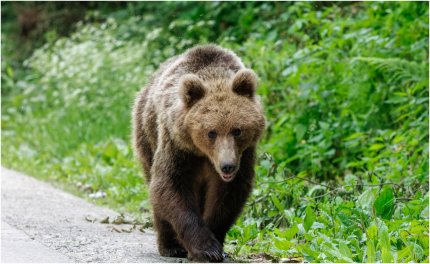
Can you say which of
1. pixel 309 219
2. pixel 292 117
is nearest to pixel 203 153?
pixel 309 219

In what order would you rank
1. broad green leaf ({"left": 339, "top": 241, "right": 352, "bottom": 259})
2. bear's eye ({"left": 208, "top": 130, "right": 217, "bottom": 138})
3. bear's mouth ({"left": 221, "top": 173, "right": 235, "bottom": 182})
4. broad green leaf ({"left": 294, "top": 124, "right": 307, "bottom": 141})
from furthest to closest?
broad green leaf ({"left": 294, "top": 124, "right": 307, "bottom": 141}) → bear's eye ({"left": 208, "top": 130, "right": 217, "bottom": 138}) → bear's mouth ({"left": 221, "top": 173, "right": 235, "bottom": 182}) → broad green leaf ({"left": 339, "top": 241, "right": 352, "bottom": 259})

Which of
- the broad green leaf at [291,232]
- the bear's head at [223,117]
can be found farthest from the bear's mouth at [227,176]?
the broad green leaf at [291,232]

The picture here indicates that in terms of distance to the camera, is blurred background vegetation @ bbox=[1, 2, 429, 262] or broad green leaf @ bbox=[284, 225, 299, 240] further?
blurred background vegetation @ bbox=[1, 2, 429, 262]

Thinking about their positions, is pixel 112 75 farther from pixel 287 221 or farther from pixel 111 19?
pixel 287 221

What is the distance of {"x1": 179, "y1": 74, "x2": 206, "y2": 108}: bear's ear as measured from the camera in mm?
5984

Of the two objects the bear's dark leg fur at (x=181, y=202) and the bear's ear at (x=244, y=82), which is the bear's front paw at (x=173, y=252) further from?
the bear's ear at (x=244, y=82)

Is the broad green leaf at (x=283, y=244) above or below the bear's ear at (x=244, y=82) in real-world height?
below

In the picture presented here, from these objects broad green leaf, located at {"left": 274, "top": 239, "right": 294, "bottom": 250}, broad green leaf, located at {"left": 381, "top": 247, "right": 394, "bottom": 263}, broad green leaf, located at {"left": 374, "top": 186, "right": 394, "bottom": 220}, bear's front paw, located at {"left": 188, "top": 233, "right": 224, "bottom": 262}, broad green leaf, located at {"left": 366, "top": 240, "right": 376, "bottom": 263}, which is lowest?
broad green leaf, located at {"left": 374, "top": 186, "right": 394, "bottom": 220}

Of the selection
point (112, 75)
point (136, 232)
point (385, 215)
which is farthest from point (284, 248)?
point (112, 75)

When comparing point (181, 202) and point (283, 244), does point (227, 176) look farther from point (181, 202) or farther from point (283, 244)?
point (283, 244)

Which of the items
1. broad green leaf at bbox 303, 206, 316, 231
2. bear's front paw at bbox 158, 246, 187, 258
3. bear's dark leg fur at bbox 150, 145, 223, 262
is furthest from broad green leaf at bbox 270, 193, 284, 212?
bear's dark leg fur at bbox 150, 145, 223, 262

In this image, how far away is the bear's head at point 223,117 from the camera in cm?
577

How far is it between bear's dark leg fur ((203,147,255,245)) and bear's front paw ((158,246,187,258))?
1.27 feet

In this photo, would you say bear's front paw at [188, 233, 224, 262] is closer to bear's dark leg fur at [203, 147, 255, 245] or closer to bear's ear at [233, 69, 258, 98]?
bear's dark leg fur at [203, 147, 255, 245]
